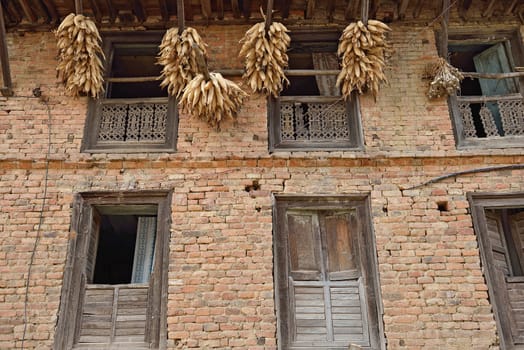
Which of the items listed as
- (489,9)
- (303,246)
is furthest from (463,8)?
(303,246)

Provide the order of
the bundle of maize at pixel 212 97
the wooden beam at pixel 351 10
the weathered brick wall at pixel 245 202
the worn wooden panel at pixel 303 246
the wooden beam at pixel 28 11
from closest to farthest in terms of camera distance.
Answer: the weathered brick wall at pixel 245 202 < the worn wooden panel at pixel 303 246 < the bundle of maize at pixel 212 97 < the wooden beam at pixel 28 11 < the wooden beam at pixel 351 10

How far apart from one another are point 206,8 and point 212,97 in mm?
1693

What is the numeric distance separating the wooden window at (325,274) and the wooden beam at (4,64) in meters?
4.06

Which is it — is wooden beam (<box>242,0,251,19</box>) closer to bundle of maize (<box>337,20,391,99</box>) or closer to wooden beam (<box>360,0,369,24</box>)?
bundle of maize (<box>337,20,391,99</box>)

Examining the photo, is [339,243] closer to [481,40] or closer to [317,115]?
Result: [317,115]

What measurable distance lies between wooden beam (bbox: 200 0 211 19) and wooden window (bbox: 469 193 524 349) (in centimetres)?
445

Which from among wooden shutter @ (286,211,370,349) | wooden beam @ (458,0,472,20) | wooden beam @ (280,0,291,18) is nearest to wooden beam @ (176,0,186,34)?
wooden beam @ (280,0,291,18)

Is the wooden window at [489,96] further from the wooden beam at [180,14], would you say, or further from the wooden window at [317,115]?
the wooden beam at [180,14]

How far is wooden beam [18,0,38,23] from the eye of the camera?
795cm

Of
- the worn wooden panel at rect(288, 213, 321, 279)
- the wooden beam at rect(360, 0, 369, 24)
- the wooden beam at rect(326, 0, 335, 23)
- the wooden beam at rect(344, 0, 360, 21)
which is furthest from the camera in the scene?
the wooden beam at rect(326, 0, 335, 23)

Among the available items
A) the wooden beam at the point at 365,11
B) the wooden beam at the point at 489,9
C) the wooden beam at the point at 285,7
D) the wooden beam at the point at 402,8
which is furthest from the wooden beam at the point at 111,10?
the wooden beam at the point at 489,9

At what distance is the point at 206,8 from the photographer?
811 cm

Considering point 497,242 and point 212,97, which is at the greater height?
point 212,97

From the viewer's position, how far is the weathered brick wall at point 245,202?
20.7 ft
